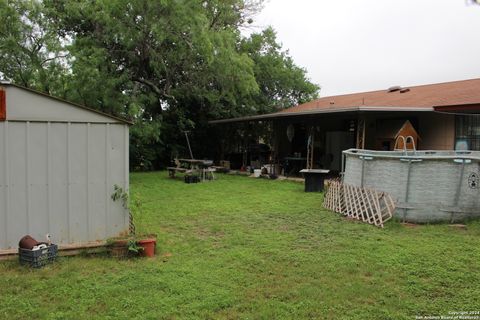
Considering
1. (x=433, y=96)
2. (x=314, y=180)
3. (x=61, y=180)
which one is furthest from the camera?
(x=433, y=96)

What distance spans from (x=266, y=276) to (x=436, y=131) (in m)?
10.8

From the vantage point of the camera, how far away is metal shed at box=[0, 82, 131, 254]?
189 inches

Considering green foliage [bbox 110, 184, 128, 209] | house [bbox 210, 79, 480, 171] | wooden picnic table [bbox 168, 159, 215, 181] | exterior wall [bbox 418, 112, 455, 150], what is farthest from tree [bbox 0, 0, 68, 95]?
exterior wall [bbox 418, 112, 455, 150]

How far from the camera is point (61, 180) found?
5008mm

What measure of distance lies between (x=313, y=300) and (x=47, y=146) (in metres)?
3.70

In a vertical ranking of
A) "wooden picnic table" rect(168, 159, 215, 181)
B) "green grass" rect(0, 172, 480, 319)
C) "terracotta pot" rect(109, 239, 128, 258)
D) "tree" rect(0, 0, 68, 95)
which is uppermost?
"tree" rect(0, 0, 68, 95)

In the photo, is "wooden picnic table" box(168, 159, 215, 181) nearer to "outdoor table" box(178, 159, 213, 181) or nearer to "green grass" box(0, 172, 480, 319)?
"outdoor table" box(178, 159, 213, 181)

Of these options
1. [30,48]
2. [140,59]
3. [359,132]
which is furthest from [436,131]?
[30,48]

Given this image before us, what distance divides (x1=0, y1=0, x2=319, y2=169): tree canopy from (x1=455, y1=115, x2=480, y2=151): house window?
25.8 ft

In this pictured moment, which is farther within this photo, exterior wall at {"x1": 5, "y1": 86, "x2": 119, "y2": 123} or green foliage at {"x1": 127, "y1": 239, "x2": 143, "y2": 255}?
green foliage at {"x1": 127, "y1": 239, "x2": 143, "y2": 255}

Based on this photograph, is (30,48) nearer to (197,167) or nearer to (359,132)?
(197,167)

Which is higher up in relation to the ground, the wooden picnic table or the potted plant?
the wooden picnic table

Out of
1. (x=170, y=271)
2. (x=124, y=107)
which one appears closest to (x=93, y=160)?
(x=170, y=271)

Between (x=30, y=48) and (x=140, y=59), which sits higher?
(x=30, y=48)
